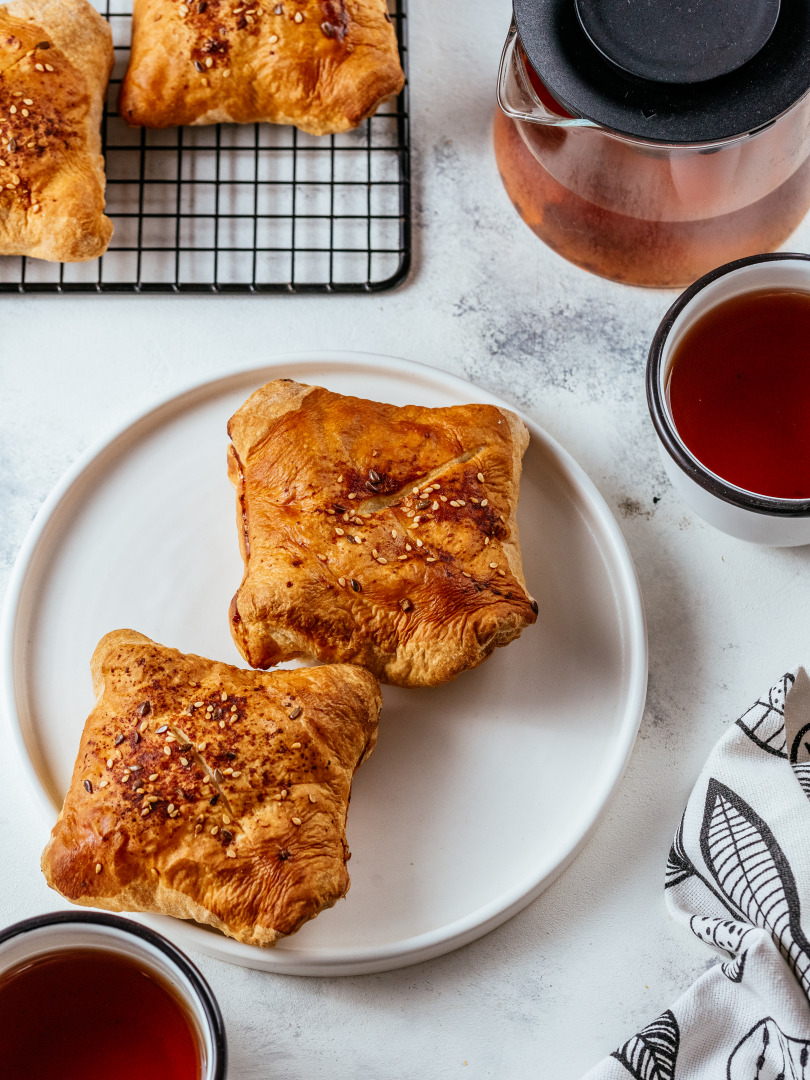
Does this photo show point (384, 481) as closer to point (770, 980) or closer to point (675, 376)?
point (675, 376)

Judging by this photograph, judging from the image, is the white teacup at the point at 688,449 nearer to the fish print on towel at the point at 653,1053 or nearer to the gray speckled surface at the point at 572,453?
the gray speckled surface at the point at 572,453

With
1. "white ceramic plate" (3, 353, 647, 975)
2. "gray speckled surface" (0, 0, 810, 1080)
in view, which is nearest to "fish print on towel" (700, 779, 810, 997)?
"gray speckled surface" (0, 0, 810, 1080)

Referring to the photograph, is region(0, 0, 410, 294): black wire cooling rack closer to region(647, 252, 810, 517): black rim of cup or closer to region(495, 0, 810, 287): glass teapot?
region(495, 0, 810, 287): glass teapot

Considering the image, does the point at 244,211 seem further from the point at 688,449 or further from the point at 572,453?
the point at 688,449

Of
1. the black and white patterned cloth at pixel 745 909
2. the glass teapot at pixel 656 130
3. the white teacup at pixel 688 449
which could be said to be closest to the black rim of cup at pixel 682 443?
the white teacup at pixel 688 449

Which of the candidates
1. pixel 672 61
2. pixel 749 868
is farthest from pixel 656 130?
pixel 749 868

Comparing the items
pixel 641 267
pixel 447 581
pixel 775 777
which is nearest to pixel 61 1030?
pixel 447 581
